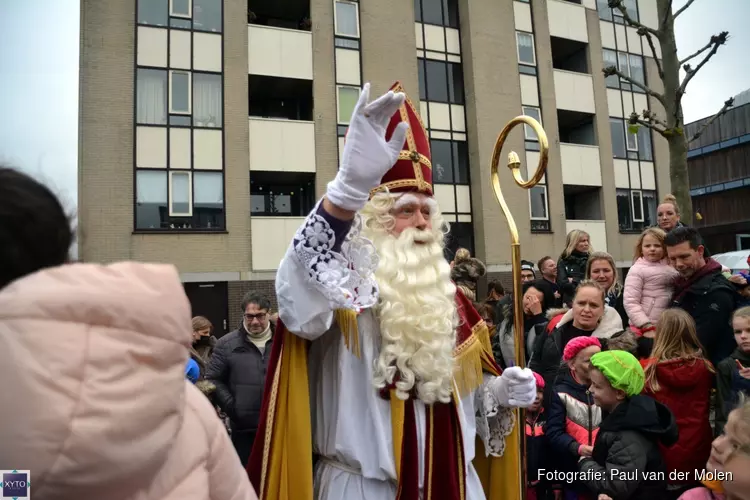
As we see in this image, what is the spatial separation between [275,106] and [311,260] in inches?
565

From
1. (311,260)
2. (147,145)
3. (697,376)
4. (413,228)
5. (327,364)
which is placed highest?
(147,145)

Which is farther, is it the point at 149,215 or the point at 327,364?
the point at 149,215

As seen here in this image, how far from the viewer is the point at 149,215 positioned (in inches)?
507

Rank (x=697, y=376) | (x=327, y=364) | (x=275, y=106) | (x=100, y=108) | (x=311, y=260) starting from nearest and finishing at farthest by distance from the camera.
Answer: (x=311, y=260), (x=327, y=364), (x=697, y=376), (x=100, y=108), (x=275, y=106)

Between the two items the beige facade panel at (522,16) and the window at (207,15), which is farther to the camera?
the beige facade panel at (522,16)

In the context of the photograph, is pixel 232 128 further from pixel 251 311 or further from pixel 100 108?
pixel 251 311

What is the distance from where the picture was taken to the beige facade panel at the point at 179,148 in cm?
1311

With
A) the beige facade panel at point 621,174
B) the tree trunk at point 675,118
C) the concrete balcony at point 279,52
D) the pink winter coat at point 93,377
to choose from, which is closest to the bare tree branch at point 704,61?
the tree trunk at point 675,118

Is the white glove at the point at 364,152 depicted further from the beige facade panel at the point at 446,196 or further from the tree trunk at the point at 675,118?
the beige facade panel at the point at 446,196

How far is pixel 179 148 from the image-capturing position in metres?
13.2

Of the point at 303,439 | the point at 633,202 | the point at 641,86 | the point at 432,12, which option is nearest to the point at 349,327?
the point at 303,439

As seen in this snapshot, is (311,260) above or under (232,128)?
under

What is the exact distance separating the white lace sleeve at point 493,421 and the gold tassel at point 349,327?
802mm

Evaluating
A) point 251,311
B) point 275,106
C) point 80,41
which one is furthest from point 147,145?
point 251,311
